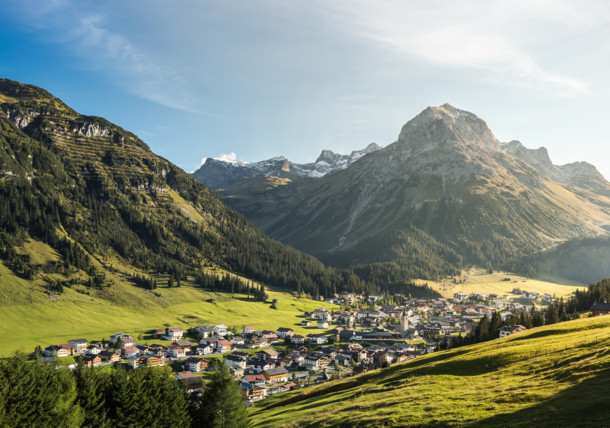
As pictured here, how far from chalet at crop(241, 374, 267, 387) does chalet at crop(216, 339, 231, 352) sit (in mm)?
33082

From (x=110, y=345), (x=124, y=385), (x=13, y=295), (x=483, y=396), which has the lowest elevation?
(x=110, y=345)

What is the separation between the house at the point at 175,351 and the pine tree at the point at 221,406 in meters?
91.8

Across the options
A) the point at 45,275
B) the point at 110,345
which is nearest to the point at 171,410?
the point at 110,345

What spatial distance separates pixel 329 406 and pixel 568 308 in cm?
10399

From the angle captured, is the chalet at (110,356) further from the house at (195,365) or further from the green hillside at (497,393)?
the green hillside at (497,393)

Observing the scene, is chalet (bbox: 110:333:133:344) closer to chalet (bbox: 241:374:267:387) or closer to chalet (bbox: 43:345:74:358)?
chalet (bbox: 43:345:74:358)

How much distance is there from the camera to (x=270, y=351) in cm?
14338

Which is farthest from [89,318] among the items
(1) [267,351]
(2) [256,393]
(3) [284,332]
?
(2) [256,393]

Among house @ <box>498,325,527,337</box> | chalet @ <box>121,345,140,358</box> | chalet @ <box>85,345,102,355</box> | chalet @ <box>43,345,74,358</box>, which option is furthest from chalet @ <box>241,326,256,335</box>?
house @ <box>498,325,527,337</box>

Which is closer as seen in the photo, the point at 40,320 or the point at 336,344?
the point at 40,320

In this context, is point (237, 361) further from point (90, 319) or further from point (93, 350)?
point (90, 319)

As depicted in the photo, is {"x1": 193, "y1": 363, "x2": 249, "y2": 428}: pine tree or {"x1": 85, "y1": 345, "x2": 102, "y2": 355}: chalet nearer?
{"x1": 193, "y1": 363, "x2": 249, "y2": 428}: pine tree

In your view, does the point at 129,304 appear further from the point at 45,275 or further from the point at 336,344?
the point at 336,344

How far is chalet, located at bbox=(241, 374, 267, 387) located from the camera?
371ft
